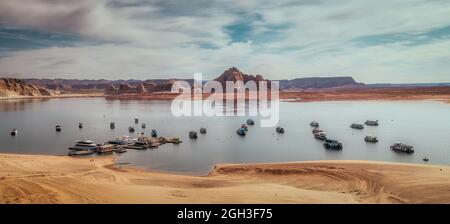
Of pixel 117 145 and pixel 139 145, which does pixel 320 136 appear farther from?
pixel 117 145

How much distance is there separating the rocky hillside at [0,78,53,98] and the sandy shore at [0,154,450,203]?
117 metres

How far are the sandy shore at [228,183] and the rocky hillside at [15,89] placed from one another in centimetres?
11706

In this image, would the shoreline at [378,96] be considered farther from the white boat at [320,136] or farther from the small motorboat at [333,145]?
the small motorboat at [333,145]

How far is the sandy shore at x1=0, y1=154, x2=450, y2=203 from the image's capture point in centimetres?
1274

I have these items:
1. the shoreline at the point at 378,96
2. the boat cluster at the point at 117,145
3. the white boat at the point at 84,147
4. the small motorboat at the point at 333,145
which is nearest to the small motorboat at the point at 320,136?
the small motorboat at the point at 333,145

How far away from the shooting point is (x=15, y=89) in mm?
132625

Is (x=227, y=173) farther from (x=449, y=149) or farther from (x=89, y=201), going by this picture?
(x=449, y=149)

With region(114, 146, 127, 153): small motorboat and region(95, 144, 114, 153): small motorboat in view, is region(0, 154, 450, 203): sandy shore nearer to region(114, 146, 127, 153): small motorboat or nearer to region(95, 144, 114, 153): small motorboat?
region(95, 144, 114, 153): small motorboat

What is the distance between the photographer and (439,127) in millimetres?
42062

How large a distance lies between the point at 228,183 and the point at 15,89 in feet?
444

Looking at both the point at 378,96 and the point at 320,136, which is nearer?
the point at 320,136

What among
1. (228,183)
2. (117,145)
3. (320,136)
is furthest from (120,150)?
(320,136)

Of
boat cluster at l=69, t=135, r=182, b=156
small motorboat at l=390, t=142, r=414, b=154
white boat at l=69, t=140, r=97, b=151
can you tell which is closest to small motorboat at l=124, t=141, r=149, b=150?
boat cluster at l=69, t=135, r=182, b=156
